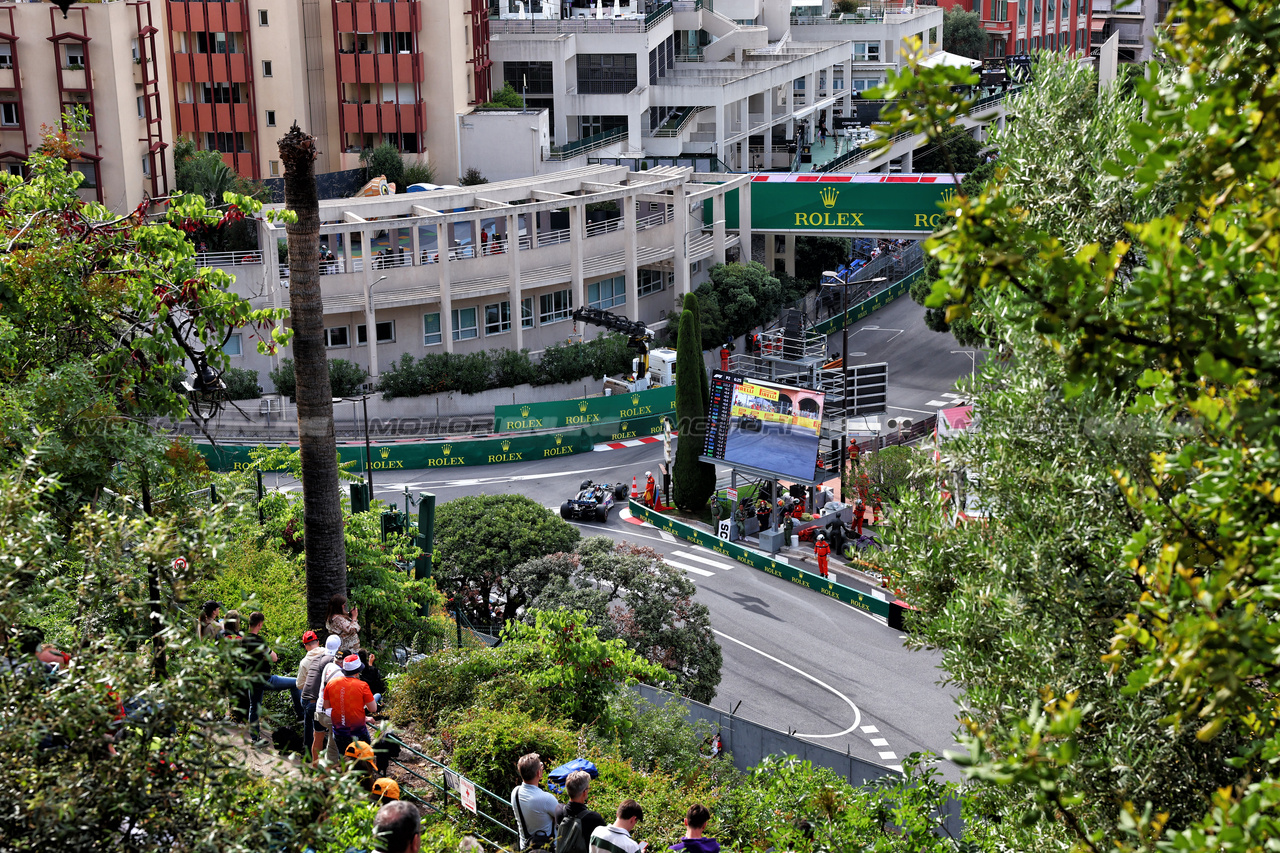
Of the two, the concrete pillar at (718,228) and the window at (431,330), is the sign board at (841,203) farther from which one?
the window at (431,330)

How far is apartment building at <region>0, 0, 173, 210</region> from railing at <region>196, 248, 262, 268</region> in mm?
4723

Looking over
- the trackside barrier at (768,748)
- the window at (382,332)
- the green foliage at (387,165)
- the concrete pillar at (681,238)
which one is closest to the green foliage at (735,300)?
the concrete pillar at (681,238)

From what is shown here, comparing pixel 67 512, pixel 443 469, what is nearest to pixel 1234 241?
pixel 67 512

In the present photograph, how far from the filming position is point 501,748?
15.2 m

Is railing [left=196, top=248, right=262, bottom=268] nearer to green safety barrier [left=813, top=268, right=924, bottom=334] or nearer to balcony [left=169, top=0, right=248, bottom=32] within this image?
balcony [left=169, top=0, right=248, bottom=32]

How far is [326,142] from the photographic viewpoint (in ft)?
230

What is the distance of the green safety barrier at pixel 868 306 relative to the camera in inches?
2591

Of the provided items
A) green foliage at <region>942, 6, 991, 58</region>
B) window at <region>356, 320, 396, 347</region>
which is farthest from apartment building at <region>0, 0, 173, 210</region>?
green foliage at <region>942, 6, 991, 58</region>

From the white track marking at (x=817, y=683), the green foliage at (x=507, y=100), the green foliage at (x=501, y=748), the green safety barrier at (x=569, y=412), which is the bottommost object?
the white track marking at (x=817, y=683)

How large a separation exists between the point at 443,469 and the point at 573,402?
18.9 ft

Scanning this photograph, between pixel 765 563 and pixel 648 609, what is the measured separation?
12.6 metres

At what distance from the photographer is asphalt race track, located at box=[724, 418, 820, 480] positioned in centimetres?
3972

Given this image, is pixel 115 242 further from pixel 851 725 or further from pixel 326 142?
pixel 326 142

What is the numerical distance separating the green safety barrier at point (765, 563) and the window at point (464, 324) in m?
16.2
